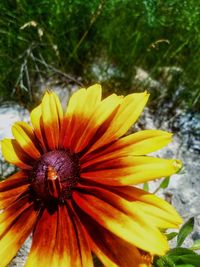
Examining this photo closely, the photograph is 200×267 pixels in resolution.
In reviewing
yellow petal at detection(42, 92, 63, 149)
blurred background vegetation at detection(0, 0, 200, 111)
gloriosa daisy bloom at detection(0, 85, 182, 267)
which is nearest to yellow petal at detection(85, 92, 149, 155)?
gloriosa daisy bloom at detection(0, 85, 182, 267)

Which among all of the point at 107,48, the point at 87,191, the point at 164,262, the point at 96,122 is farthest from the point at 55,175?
the point at 107,48

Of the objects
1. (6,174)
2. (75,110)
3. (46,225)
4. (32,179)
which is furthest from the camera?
(6,174)

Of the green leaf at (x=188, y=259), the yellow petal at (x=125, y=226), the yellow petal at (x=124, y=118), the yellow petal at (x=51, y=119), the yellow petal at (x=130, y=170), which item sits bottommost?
the green leaf at (x=188, y=259)

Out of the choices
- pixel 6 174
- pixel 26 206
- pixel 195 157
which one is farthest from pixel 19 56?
pixel 26 206

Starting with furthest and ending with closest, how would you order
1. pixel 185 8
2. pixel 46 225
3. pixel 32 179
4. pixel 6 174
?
1. pixel 185 8
2. pixel 6 174
3. pixel 32 179
4. pixel 46 225

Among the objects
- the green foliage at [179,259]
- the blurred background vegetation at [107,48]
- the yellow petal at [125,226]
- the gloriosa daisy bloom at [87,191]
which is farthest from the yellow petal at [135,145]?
the blurred background vegetation at [107,48]

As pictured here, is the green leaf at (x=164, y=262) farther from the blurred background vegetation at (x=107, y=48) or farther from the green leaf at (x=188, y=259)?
the blurred background vegetation at (x=107, y=48)

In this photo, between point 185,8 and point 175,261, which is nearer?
point 175,261

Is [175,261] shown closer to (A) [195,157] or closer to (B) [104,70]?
(A) [195,157]
